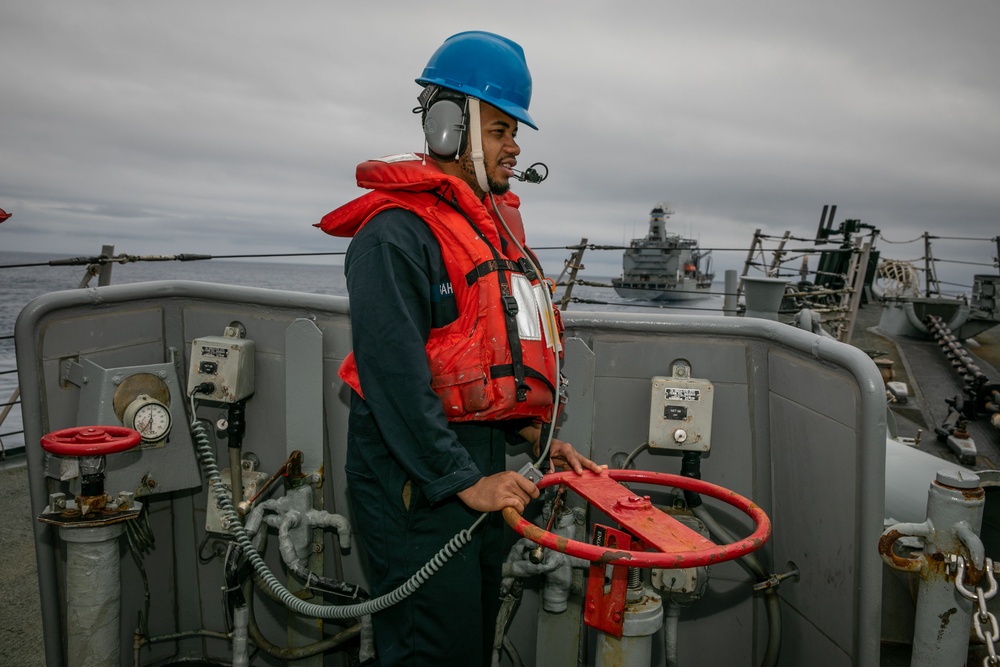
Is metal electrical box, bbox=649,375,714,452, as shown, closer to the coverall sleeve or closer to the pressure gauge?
the coverall sleeve

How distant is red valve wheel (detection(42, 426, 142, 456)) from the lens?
227cm

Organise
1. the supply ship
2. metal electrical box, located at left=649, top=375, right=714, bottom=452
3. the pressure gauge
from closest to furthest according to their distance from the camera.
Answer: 1. metal electrical box, located at left=649, top=375, right=714, bottom=452
2. the pressure gauge
3. the supply ship

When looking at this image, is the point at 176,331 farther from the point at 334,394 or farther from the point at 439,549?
the point at 439,549

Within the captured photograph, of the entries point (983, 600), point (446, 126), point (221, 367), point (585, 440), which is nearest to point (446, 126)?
point (446, 126)

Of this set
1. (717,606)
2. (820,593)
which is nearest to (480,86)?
(820,593)

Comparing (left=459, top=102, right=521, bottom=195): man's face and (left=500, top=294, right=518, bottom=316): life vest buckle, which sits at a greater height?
(left=459, top=102, right=521, bottom=195): man's face

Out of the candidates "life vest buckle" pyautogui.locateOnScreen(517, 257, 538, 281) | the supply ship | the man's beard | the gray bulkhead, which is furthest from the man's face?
the supply ship

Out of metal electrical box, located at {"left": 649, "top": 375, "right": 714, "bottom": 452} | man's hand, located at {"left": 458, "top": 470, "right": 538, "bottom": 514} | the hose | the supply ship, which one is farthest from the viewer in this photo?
the supply ship

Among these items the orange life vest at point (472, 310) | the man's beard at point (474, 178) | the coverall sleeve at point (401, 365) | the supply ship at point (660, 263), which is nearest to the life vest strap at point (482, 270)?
the orange life vest at point (472, 310)

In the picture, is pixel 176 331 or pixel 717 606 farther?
pixel 176 331

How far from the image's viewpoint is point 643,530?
1.67 metres

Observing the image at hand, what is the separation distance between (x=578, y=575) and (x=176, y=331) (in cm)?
197

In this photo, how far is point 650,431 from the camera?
8.60 feet

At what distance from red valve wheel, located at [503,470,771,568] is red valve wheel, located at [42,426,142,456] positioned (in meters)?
1.44
